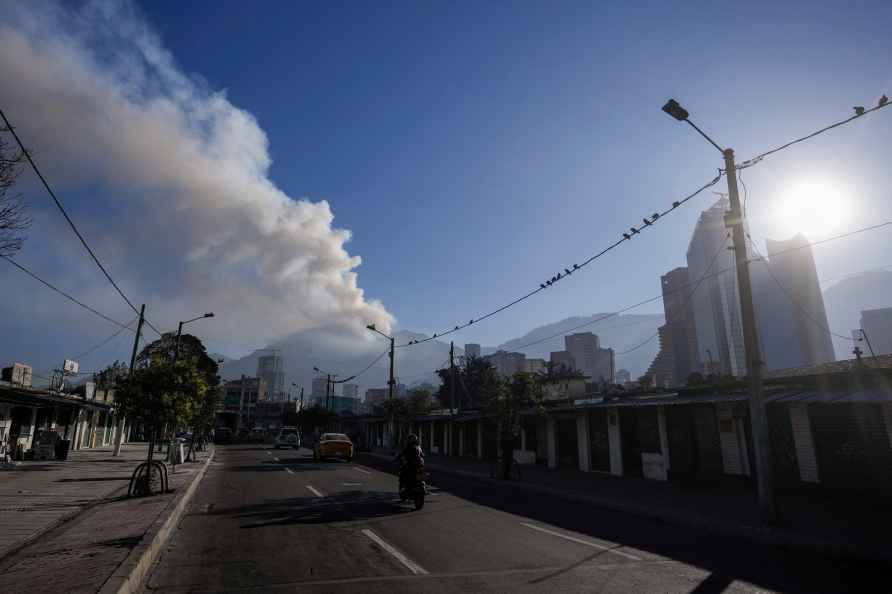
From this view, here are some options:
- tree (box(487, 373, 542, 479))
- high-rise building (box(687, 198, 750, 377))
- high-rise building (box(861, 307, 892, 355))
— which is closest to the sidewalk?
tree (box(487, 373, 542, 479))

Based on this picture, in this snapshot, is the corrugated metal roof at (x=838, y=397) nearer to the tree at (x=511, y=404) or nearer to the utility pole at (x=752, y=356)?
the utility pole at (x=752, y=356)

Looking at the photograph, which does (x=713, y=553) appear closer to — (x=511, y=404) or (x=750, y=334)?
(x=750, y=334)

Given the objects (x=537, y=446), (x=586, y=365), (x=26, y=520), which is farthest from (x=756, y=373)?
(x=586, y=365)

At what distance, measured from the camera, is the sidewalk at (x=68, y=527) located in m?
6.26

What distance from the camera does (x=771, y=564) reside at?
8.20 metres

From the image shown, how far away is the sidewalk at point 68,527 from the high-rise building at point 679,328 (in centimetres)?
4914

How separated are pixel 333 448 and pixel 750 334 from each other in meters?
24.5

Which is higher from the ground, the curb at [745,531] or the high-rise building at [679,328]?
the high-rise building at [679,328]

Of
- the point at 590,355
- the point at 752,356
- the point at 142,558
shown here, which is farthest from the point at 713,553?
the point at 590,355

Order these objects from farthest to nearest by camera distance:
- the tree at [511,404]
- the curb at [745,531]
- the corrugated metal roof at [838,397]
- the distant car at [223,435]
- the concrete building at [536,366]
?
the concrete building at [536,366]
the distant car at [223,435]
the tree at [511,404]
the corrugated metal roof at [838,397]
the curb at [745,531]

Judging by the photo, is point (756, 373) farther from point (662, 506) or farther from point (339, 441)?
point (339, 441)

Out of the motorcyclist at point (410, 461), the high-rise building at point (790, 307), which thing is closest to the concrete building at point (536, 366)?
the high-rise building at point (790, 307)

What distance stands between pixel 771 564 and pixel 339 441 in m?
26.1

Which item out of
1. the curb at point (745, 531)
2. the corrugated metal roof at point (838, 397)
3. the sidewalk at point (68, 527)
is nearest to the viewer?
the sidewalk at point (68, 527)
